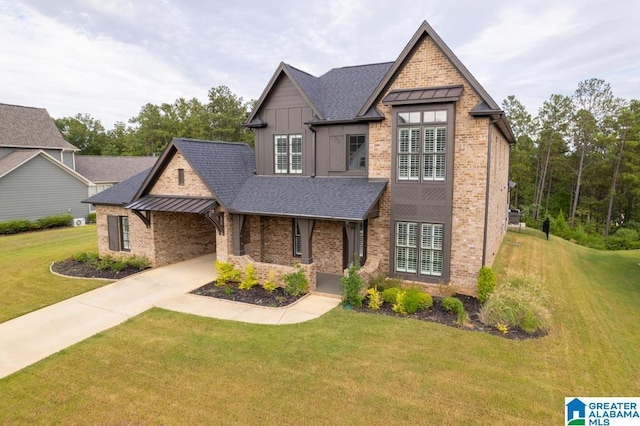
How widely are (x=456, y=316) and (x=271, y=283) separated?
241 inches

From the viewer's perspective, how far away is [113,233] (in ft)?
57.2

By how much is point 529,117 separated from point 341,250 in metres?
39.4

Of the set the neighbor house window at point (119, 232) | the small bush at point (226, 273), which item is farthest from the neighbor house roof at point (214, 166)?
the small bush at point (226, 273)

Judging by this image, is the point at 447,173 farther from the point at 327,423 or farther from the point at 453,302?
the point at 327,423

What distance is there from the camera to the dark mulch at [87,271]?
15352 millimetres

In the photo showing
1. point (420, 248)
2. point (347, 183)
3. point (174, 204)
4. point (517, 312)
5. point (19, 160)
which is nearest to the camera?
point (517, 312)

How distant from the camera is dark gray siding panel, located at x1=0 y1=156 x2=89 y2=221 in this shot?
27453 mm

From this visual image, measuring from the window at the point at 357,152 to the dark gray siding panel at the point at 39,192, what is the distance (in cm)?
2683

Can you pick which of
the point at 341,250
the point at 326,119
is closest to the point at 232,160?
the point at 326,119

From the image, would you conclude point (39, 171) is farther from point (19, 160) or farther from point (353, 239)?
point (353, 239)

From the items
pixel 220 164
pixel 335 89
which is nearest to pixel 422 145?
pixel 335 89

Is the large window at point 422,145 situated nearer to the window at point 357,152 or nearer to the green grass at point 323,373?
the window at point 357,152

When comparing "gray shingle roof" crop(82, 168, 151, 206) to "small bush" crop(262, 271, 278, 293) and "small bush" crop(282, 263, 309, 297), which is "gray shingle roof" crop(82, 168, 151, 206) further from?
"small bush" crop(282, 263, 309, 297)

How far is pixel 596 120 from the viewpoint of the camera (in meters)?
39.7
